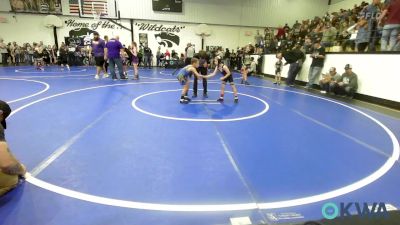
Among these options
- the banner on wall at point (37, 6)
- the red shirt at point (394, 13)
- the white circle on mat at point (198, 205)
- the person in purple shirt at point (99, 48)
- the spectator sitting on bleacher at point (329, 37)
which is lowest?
the white circle on mat at point (198, 205)

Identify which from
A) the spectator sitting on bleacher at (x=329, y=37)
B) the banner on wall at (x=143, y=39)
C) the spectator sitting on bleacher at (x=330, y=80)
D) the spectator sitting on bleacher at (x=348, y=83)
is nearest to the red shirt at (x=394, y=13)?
the spectator sitting on bleacher at (x=348, y=83)

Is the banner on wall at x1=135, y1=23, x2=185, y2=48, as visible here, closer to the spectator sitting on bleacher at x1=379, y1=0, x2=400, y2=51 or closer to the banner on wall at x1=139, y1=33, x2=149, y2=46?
the banner on wall at x1=139, y1=33, x2=149, y2=46

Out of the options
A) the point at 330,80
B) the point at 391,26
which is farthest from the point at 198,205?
the point at 330,80

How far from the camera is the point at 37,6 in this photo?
2077cm

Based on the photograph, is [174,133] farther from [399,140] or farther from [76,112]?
[399,140]

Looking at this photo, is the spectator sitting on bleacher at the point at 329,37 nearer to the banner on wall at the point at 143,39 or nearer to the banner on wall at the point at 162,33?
the banner on wall at the point at 162,33

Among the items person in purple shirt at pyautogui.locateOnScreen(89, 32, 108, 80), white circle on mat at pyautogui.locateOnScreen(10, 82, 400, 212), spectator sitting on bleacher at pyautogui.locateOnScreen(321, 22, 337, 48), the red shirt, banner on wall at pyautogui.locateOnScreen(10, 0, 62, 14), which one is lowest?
white circle on mat at pyautogui.locateOnScreen(10, 82, 400, 212)

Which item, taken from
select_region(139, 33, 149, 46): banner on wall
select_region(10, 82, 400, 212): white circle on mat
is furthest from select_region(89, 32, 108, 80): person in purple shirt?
select_region(139, 33, 149, 46): banner on wall

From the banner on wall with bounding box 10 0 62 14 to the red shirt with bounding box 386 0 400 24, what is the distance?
22.2m

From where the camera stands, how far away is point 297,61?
12.5 m

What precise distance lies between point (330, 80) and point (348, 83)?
0.75 metres

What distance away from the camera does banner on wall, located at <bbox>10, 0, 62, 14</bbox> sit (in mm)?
20375

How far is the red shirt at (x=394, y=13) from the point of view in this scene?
8049mm

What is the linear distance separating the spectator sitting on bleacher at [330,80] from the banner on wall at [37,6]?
68.2ft
